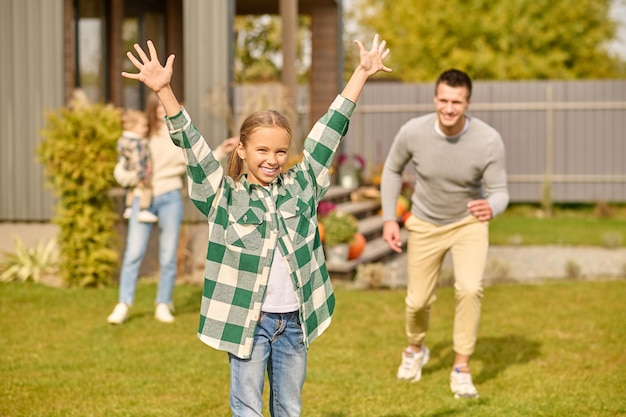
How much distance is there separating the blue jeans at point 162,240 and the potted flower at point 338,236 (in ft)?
10.5

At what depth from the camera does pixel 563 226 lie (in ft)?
60.5

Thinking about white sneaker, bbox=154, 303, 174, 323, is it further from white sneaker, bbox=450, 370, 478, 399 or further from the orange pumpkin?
the orange pumpkin

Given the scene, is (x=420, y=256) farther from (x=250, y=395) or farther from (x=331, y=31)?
(x=331, y=31)

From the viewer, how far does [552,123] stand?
21.2 metres

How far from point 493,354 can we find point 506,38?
75.5ft

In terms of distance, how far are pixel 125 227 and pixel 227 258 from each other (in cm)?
791

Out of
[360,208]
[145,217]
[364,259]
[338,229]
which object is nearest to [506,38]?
[360,208]

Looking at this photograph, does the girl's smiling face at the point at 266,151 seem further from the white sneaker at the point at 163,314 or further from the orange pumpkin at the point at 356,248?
the orange pumpkin at the point at 356,248

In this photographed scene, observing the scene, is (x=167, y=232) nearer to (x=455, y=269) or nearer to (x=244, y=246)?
(x=455, y=269)

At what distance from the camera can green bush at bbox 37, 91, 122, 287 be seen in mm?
10312

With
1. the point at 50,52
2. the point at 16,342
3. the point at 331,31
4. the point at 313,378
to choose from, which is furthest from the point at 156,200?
the point at 331,31

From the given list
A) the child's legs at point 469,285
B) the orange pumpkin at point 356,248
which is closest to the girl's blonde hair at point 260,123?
the child's legs at point 469,285

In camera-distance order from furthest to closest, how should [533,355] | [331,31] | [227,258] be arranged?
[331,31], [533,355], [227,258]

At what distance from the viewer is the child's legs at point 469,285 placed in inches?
253
